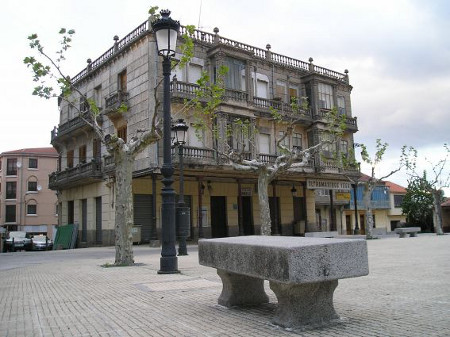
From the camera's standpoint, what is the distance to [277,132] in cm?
2822

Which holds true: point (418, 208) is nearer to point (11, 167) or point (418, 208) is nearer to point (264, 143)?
point (264, 143)

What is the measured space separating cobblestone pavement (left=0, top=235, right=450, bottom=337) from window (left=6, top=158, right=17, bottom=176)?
170 ft

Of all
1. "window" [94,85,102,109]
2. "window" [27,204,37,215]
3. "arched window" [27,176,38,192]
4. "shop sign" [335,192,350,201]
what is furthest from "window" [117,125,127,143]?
"window" [27,204,37,215]

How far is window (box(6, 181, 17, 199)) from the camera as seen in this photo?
55156 mm

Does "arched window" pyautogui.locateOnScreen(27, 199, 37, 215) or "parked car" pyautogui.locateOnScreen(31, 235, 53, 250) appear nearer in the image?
"parked car" pyautogui.locateOnScreen(31, 235, 53, 250)

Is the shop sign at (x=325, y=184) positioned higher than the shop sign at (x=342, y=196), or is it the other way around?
the shop sign at (x=325, y=184)

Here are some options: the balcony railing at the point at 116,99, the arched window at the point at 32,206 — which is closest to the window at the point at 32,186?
the arched window at the point at 32,206

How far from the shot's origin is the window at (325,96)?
30.5m

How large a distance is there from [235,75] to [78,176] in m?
11.4

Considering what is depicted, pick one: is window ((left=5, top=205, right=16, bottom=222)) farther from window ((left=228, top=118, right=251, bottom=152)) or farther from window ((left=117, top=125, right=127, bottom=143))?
window ((left=228, top=118, right=251, bottom=152))

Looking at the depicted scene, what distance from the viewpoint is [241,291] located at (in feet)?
17.5

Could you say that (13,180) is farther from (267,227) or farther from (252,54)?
(267,227)

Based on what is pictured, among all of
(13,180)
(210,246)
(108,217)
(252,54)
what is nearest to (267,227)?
(108,217)

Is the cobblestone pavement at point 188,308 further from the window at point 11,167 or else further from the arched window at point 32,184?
the window at point 11,167
